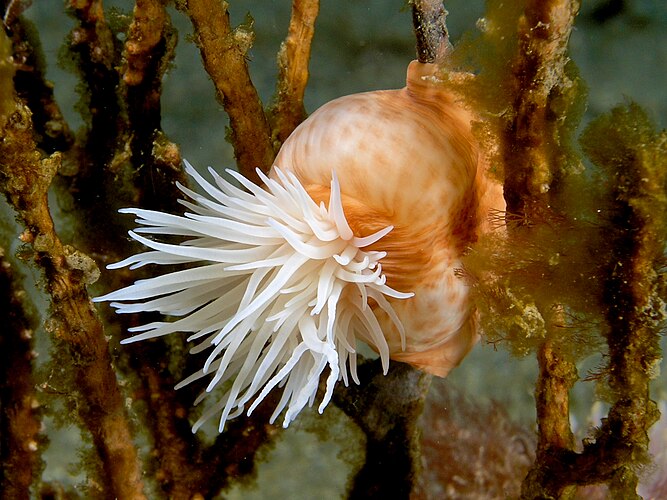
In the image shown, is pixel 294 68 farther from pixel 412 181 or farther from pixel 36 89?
pixel 36 89

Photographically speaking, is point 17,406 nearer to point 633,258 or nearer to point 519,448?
point 633,258

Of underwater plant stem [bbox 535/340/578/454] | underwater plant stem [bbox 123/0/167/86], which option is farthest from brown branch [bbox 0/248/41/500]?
underwater plant stem [bbox 535/340/578/454]

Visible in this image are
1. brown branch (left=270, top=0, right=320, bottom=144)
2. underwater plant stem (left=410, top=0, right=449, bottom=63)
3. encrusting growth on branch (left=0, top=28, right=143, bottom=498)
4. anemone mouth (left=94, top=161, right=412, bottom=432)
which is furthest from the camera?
brown branch (left=270, top=0, right=320, bottom=144)

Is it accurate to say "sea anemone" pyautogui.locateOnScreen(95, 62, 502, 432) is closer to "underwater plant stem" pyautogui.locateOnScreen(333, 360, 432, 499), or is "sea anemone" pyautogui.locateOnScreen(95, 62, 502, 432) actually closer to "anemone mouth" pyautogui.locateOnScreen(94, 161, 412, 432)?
"anemone mouth" pyautogui.locateOnScreen(94, 161, 412, 432)

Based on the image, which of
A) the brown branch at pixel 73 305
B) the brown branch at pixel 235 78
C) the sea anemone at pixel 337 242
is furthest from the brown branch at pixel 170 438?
the brown branch at pixel 235 78

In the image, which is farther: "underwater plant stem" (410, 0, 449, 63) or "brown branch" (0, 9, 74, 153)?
"brown branch" (0, 9, 74, 153)

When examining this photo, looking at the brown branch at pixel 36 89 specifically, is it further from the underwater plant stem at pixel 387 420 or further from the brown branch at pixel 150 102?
the underwater plant stem at pixel 387 420
